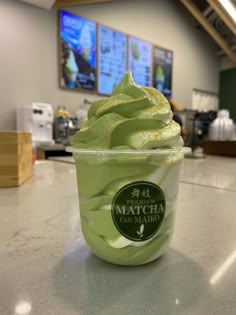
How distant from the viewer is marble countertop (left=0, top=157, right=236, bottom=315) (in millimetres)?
258

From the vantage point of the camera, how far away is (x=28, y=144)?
1087 mm

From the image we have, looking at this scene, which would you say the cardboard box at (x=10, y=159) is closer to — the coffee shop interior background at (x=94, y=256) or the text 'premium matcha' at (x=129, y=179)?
the coffee shop interior background at (x=94, y=256)

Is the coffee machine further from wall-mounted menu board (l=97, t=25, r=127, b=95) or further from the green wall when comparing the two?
the green wall

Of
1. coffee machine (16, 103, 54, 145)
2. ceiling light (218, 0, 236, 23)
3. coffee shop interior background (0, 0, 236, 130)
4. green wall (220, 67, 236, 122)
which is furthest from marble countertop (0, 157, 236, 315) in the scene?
green wall (220, 67, 236, 122)

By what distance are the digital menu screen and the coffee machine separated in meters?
1.58

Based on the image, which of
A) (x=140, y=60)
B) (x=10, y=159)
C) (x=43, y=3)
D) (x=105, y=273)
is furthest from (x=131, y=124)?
(x=140, y=60)

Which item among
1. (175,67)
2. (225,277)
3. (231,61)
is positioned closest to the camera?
(225,277)

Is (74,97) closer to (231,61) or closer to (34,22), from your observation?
(34,22)

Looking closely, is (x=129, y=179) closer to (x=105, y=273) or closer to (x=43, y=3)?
(x=105, y=273)

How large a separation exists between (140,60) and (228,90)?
7.37ft

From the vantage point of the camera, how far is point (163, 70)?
4227 mm

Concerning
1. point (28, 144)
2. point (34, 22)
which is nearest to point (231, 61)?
point (34, 22)

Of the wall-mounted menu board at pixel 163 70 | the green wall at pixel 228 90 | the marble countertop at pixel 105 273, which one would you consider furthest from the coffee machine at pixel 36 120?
the green wall at pixel 228 90

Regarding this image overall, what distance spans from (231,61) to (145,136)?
5.54 meters
